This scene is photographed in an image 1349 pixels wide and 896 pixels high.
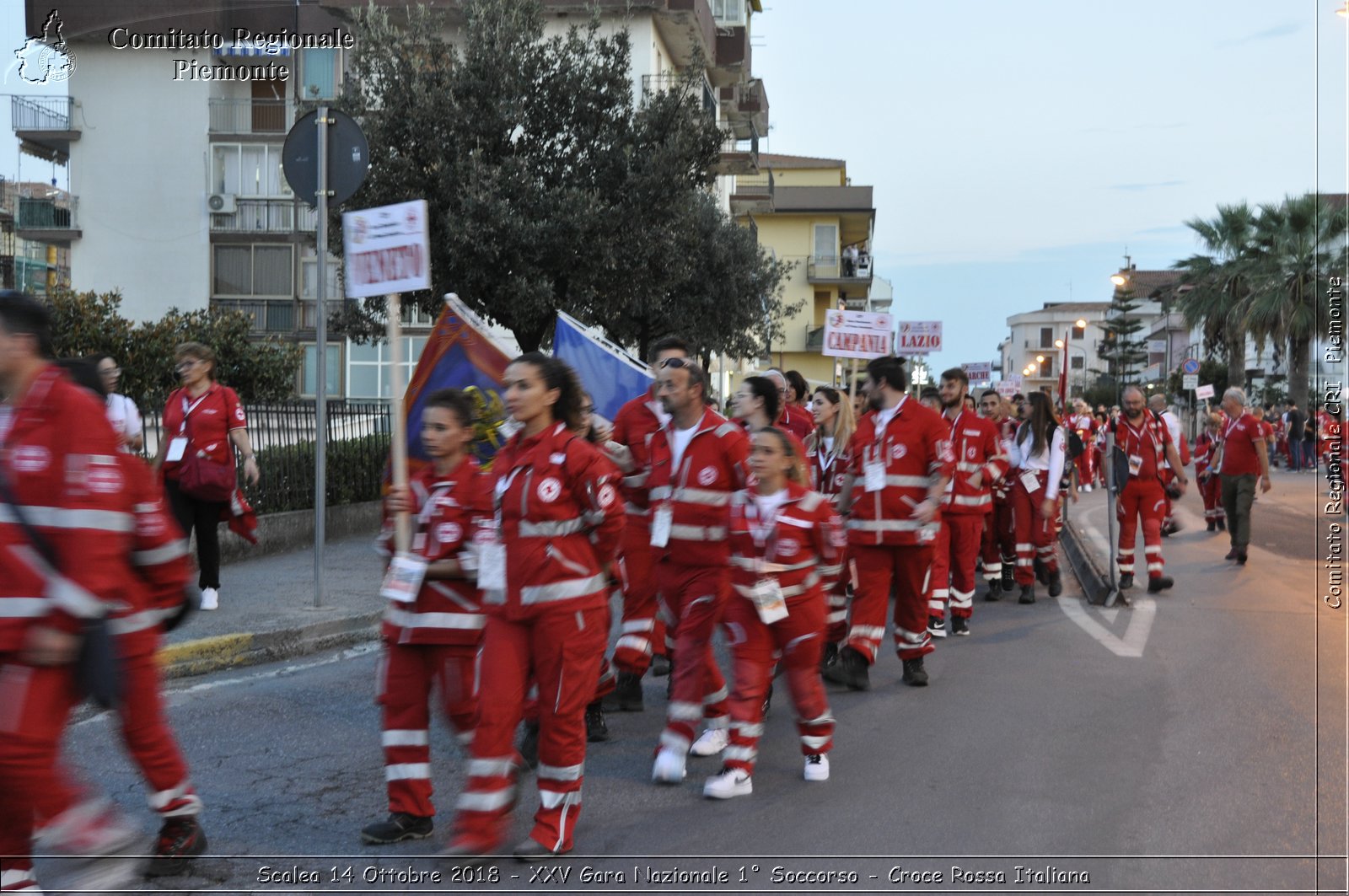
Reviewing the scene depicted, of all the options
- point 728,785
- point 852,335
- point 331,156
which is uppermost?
point 331,156

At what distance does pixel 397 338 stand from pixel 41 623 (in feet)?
10.2

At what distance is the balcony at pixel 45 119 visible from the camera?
39.7m

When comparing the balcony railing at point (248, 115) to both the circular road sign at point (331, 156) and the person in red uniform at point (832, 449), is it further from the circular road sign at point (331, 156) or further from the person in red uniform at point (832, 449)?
the person in red uniform at point (832, 449)

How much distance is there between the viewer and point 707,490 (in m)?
6.55

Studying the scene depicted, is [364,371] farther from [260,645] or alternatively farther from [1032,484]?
[260,645]

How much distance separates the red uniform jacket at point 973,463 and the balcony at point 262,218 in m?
32.3

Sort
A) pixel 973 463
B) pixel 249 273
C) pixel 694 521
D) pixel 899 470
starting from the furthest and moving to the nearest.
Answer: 1. pixel 249 273
2. pixel 973 463
3. pixel 899 470
4. pixel 694 521

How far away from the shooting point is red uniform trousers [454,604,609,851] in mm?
4969

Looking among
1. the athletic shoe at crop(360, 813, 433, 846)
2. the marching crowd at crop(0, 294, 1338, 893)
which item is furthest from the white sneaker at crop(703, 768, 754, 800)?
the athletic shoe at crop(360, 813, 433, 846)

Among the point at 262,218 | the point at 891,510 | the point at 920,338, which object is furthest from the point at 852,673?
the point at 262,218

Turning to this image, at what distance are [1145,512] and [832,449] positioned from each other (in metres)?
4.43

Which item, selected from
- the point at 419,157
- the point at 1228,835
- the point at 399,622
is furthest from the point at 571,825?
the point at 419,157

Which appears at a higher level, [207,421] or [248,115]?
[248,115]

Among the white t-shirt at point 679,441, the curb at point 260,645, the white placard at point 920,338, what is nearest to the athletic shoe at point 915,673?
the white t-shirt at point 679,441
